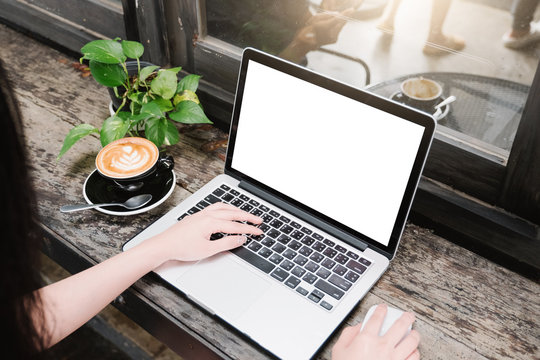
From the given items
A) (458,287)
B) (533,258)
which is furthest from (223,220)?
(533,258)

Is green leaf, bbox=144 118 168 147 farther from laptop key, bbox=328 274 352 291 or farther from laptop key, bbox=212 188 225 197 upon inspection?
laptop key, bbox=328 274 352 291

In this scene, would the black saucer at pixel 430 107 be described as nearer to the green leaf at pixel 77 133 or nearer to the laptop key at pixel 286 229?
the laptop key at pixel 286 229

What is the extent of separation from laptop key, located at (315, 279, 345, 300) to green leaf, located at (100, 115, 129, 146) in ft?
1.91

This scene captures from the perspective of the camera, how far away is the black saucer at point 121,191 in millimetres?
1078

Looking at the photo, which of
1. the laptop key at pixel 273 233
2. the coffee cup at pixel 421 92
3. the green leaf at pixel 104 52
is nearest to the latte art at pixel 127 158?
the green leaf at pixel 104 52


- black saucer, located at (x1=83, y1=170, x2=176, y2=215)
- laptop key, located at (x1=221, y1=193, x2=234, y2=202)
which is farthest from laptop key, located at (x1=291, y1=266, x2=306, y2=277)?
black saucer, located at (x1=83, y1=170, x2=176, y2=215)

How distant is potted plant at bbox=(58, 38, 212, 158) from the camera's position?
1.14 m

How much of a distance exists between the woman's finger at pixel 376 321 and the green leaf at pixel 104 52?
2.71 feet

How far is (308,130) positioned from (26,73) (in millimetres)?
1040

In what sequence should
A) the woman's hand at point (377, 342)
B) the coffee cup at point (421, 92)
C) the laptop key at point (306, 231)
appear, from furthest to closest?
the coffee cup at point (421, 92) < the laptop key at point (306, 231) < the woman's hand at point (377, 342)

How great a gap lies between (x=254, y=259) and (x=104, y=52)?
24.9 inches

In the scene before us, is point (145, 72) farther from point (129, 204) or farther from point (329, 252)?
point (329, 252)

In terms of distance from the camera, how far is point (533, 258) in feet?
3.28

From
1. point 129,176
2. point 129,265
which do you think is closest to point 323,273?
point 129,265
